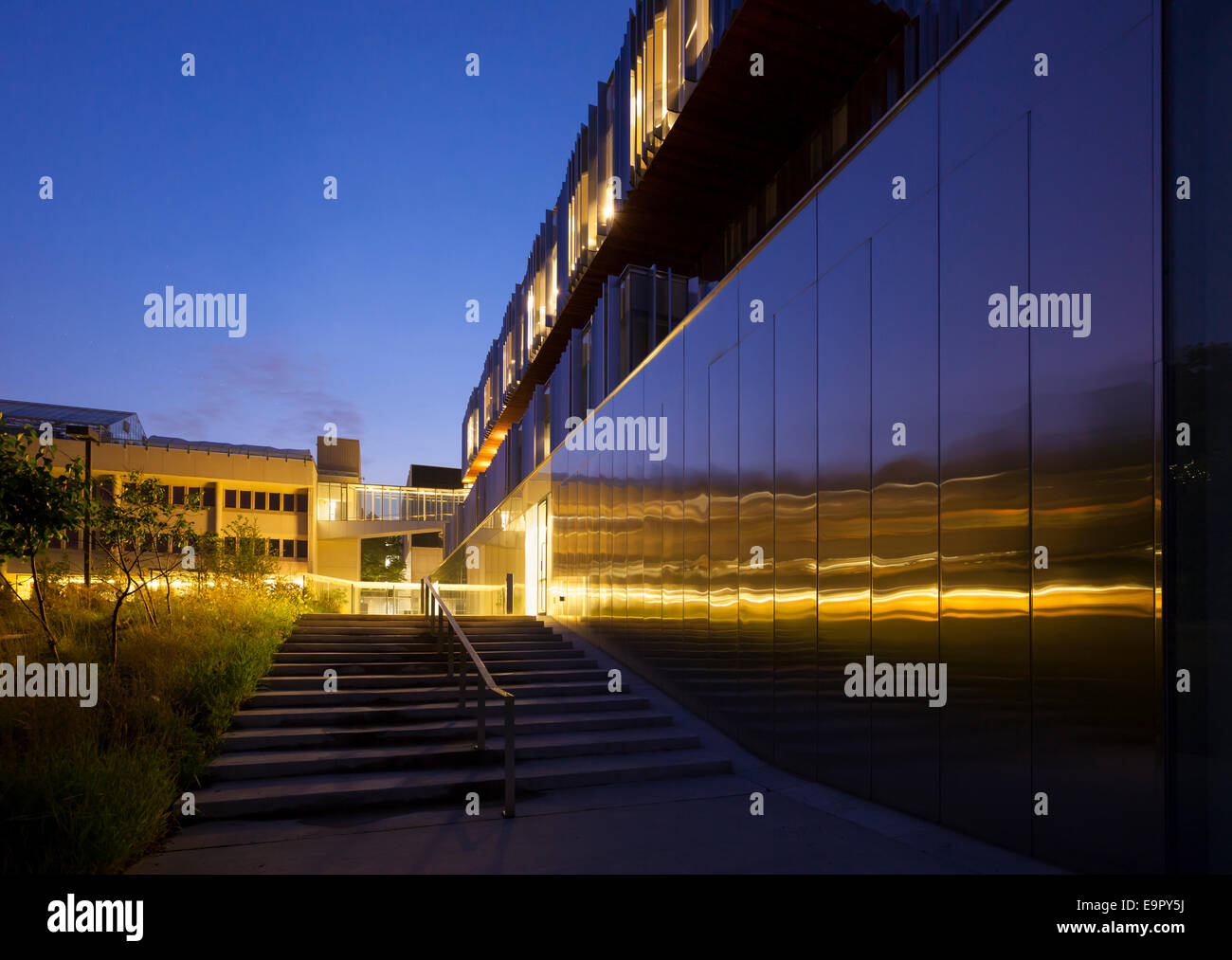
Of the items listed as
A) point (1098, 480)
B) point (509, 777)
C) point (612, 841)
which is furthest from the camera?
point (509, 777)

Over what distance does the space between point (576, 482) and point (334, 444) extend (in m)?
65.4

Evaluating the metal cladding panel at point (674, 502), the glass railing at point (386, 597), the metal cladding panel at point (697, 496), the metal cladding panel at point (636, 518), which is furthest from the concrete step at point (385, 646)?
the glass railing at point (386, 597)

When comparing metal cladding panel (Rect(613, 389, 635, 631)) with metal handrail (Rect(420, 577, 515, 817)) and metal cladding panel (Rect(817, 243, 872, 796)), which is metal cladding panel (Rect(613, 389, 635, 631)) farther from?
metal cladding panel (Rect(817, 243, 872, 796))

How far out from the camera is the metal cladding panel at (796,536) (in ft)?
25.8

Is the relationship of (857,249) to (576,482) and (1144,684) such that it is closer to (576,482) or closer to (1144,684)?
(1144,684)

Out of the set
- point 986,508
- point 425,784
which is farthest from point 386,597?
point 986,508

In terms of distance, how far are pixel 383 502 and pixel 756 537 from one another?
50230 mm

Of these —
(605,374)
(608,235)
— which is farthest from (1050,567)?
(608,235)

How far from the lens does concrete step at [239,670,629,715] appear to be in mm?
9289

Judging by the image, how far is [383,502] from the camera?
5569cm

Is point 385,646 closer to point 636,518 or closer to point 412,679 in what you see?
point 412,679

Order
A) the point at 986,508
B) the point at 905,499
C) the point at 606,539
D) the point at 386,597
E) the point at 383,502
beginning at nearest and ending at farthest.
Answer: the point at 986,508
the point at 905,499
the point at 606,539
the point at 386,597
the point at 383,502

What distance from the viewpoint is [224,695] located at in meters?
8.62

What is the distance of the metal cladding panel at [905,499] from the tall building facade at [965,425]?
29 mm
